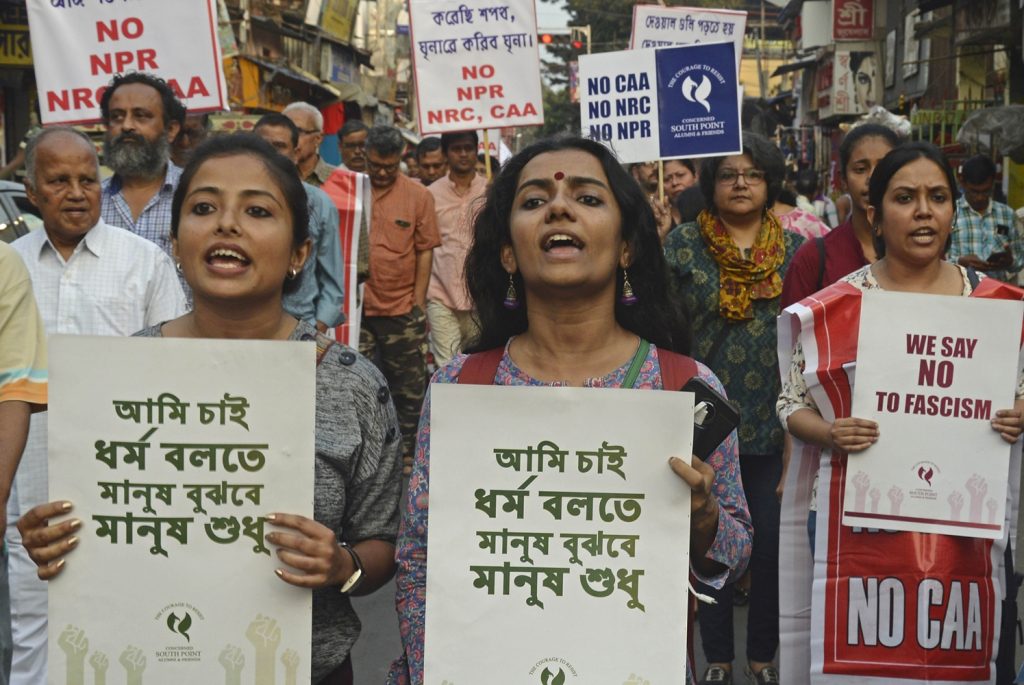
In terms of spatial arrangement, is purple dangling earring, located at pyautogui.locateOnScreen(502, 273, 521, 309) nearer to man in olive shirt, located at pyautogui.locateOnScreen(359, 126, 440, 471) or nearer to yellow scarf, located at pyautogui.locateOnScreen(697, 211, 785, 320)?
yellow scarf, located at pyautogui.locateOnScreen(697, 211, 785, 320)

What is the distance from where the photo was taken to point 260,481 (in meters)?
2.60

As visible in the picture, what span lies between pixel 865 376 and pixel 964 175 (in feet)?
21.0

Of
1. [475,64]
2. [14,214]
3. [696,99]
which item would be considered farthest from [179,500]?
[475,64]

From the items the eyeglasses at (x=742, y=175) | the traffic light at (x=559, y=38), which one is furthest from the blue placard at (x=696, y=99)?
the traffic light at (x=559, y=38)

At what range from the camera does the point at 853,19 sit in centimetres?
3416

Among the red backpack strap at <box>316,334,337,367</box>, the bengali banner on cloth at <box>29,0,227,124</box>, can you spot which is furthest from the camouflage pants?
the red backpack strap at <box>316,334,337,367</box>

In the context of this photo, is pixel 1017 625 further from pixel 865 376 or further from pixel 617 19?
pixel 617 19

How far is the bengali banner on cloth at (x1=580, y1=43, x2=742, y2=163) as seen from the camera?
8.58 meters

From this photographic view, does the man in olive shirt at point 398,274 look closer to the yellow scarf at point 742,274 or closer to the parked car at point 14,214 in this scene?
the parked car at point 14,214

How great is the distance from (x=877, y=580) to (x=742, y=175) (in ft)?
7.40

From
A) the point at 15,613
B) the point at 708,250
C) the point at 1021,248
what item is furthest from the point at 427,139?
the point at 15,613

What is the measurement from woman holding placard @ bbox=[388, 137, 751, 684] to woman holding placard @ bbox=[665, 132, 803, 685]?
256 centimetres

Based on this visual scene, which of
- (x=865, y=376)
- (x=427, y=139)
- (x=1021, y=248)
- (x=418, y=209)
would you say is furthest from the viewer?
(x=427, y=139)

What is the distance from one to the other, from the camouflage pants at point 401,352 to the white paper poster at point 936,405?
582 cm
